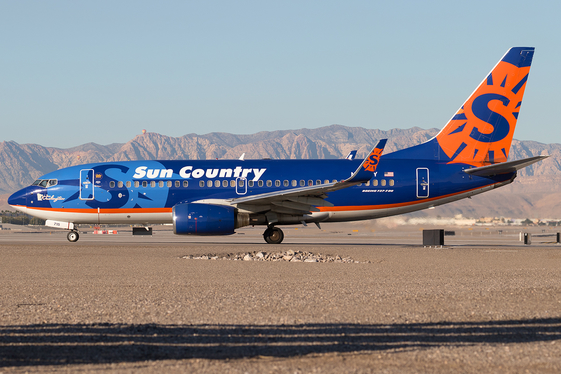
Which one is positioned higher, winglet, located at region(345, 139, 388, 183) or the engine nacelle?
winglet, located at region(345, 139, 388, 183)

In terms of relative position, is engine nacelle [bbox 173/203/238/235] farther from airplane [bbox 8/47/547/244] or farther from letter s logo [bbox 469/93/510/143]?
letter s logo [bbox 469/93/510/143]

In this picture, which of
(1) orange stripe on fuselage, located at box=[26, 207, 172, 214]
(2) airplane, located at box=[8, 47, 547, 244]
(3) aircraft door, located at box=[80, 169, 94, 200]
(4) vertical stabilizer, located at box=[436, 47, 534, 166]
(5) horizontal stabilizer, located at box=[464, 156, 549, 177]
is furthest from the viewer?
(4) vertical stabilizer, located at box=[436, 47, 534, 166]

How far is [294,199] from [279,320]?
69.4ft

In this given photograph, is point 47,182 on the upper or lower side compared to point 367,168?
lower

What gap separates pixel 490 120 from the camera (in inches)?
1325

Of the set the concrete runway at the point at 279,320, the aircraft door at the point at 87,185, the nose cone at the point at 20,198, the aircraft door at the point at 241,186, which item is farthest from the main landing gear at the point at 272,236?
the concrete runway at the point at 279,320

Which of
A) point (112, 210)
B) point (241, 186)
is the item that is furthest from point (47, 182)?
point (241, 186)

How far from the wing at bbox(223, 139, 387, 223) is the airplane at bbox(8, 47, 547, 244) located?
5cm

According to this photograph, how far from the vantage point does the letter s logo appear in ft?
110

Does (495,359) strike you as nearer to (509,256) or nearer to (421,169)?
(509,256)

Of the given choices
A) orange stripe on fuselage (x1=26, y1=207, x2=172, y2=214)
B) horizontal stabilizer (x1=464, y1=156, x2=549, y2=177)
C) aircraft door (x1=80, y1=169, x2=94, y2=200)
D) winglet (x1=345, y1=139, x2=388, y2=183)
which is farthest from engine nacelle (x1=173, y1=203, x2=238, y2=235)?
horizontal stabilizer (x1=464, y1=156, x2=549, y2=177)

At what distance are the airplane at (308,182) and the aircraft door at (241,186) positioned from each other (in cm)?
1

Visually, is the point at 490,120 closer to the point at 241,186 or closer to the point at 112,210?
the point at 241,186

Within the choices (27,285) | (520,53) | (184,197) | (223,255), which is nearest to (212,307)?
(27,285)
